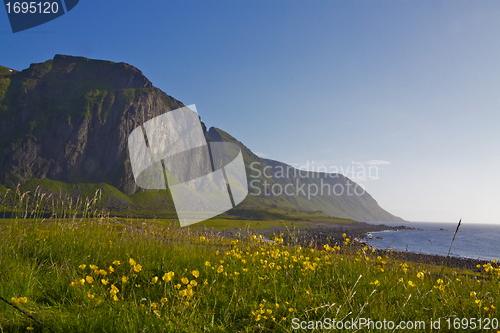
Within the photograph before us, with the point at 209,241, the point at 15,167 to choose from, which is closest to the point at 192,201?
the point at 15,167

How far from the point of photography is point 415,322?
326cm

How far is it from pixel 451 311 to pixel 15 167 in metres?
238

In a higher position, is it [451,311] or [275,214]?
[451,311]

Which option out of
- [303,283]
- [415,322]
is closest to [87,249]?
[303,283]

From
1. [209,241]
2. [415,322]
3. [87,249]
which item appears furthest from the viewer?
[209,241]

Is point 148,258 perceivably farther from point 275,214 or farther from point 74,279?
point 275,214

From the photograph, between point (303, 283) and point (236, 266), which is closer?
point (303, 283)

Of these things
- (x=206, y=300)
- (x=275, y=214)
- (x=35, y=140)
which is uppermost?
(x=35, y=140)

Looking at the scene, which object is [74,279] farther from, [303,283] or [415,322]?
[415,322]

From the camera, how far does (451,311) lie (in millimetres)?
3654

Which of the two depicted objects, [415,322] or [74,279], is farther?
[74,279]

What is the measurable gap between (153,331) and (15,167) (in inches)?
9279

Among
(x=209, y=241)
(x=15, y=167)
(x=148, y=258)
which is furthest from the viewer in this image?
(x=15, y=167)

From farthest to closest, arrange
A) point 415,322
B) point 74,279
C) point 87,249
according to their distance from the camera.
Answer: point 87,249 → point 74,279 → point 415,322
